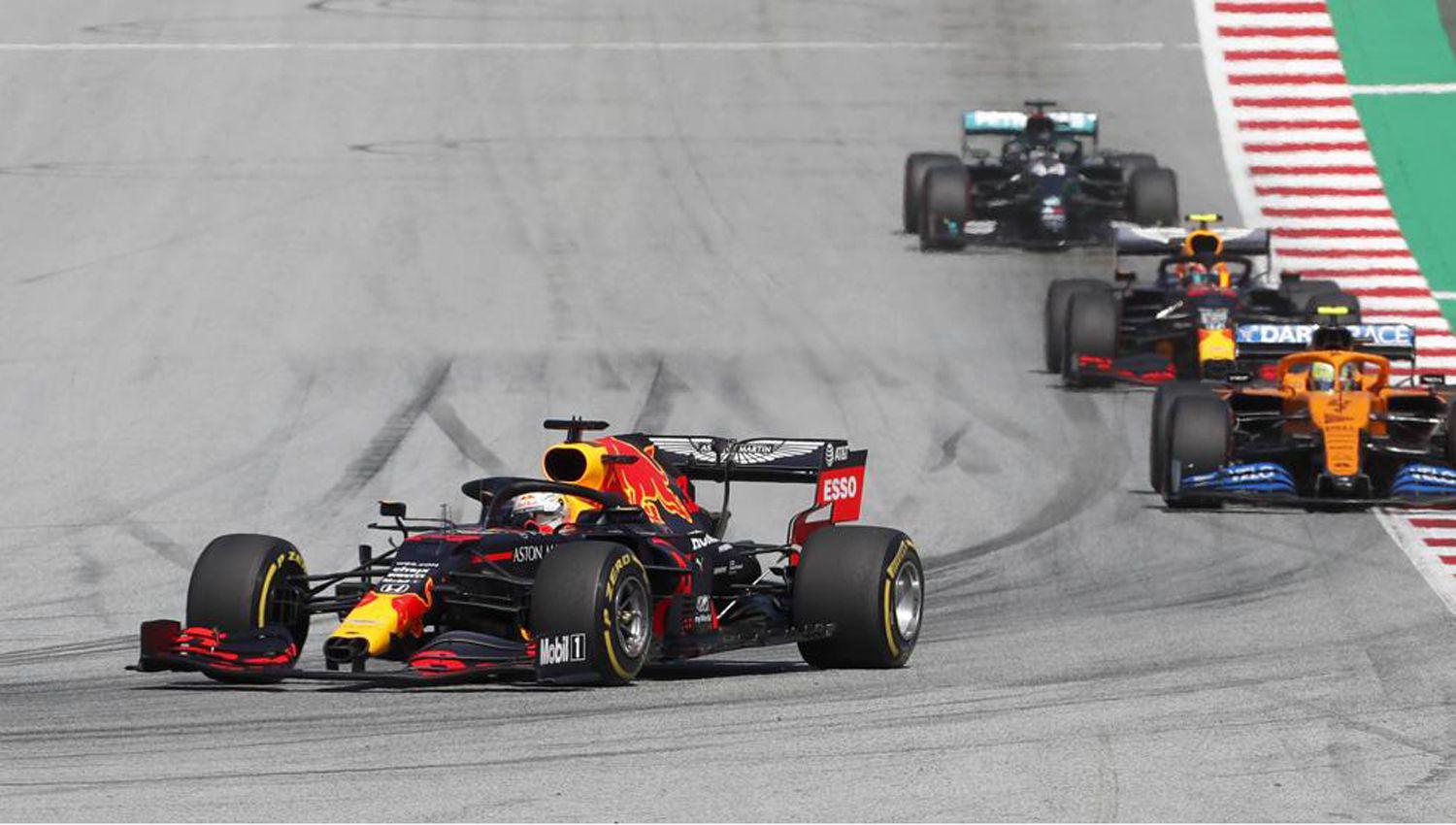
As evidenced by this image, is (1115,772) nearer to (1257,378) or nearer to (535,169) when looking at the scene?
(1257,378)

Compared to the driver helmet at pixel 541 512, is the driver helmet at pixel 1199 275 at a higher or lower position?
higher

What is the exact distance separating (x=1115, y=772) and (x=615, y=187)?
23609 millimetres

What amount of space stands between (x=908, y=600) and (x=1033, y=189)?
1732 cm

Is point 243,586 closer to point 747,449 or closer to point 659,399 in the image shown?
point 747,449

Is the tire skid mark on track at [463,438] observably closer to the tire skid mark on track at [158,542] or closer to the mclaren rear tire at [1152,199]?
the tire skid mark on track at [158,542]

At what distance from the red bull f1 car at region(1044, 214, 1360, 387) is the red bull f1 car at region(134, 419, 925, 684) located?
32.4 feet

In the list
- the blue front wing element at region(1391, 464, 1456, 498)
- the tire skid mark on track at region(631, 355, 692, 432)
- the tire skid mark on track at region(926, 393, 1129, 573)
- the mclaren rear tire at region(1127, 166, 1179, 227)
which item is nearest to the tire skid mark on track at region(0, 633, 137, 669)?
the tire skid mark on track at region(926, 393, 1129, 573)

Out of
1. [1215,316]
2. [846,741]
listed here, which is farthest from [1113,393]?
[846,741]

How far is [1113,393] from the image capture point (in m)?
25.3

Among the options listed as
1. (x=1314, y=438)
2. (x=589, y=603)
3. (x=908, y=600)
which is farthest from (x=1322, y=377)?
(x=589, y=603)

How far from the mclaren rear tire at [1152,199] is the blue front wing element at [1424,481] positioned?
34.8 ft

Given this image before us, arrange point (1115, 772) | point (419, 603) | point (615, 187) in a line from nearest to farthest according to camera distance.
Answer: point (1115, 772) → point (419, 603) → point (615, 187)

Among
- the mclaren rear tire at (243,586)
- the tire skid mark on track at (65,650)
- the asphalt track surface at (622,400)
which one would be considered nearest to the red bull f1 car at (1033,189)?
the asphalt track surface at (622,400)

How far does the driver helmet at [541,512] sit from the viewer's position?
13883mm
